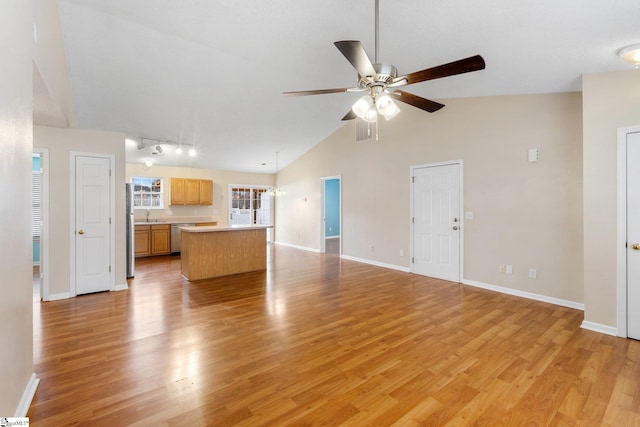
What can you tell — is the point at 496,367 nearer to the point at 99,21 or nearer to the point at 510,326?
the point at 510,326

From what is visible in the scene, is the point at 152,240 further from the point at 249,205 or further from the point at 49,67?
the point at 49,67

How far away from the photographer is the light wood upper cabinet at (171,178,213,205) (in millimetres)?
7938

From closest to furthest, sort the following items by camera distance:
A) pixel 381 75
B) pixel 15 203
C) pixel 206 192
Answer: pixel 15 203 < pixel 381 75 < pixel 206 192

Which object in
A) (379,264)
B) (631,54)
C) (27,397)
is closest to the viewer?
(27,397)

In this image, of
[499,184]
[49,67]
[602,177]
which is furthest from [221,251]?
[602,177]

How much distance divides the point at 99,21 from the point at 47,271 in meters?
3.28

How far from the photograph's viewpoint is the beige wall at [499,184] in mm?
3758

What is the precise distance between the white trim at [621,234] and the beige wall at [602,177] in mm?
33

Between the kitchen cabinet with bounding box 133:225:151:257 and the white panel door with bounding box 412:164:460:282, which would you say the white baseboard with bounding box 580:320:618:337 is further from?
the kitchen cabinet with bounding box 133:225:151:257

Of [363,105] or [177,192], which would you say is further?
[177,192]

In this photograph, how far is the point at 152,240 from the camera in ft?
23.9

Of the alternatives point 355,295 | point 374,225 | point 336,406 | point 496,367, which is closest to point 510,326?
point 496,367

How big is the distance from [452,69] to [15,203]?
301 cm

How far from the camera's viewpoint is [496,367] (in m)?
2.34
